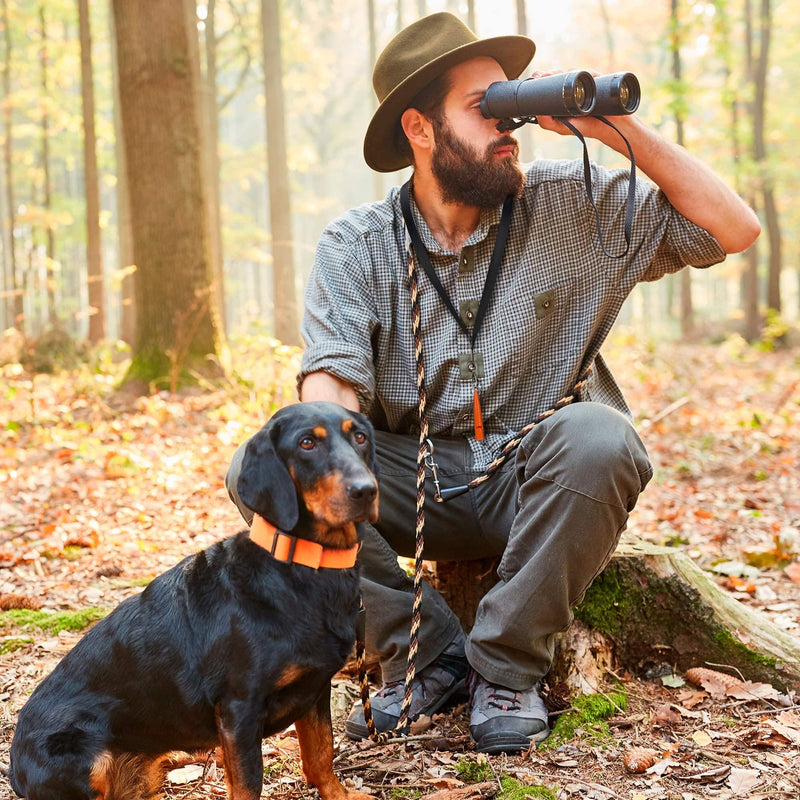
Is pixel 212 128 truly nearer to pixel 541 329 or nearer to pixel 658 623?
pixel 541 329

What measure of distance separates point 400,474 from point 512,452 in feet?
1.47

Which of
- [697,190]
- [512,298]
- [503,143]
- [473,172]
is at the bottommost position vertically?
[512,298]

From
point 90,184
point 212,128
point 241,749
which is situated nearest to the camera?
A: point 241,749

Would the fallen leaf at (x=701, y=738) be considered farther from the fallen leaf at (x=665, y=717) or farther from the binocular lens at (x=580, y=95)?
the binocular lens at (x=580, y=95)

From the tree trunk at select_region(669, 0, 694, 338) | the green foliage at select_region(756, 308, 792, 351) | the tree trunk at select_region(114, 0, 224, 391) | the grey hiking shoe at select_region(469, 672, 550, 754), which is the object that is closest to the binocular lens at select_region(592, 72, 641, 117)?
the grey hiking shoe at select_region(469, 672, 550, 754)

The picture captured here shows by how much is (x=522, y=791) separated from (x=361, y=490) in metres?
1.01

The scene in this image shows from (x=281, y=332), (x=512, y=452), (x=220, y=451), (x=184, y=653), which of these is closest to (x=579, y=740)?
(x=512, y=452)

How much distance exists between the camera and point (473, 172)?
10.5 ft

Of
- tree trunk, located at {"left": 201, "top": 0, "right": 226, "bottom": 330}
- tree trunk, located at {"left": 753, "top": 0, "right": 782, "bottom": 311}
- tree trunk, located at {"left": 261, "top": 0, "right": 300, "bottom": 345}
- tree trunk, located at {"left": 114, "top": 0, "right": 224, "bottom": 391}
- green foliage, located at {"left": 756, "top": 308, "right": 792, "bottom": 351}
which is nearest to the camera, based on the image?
tree trunk, located at {"left": 114, "top": 0, "right": 224, "bottom": 391}

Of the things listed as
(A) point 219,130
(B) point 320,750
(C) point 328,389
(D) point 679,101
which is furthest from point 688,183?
(A) point 219,130

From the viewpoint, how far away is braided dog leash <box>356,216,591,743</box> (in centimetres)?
285

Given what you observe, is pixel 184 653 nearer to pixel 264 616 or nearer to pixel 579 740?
pixel 264 616

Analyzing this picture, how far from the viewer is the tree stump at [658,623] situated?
10.2 ft

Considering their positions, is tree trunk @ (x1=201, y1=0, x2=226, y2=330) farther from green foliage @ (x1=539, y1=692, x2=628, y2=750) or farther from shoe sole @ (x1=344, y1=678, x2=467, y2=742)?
green foliage @ (x1=539, y1=692, x2=628, y2=750)
